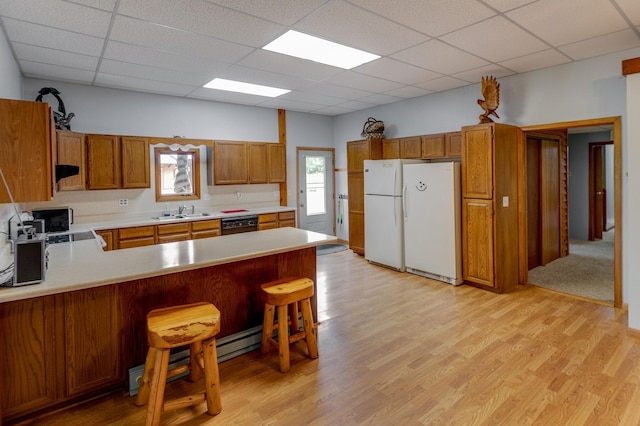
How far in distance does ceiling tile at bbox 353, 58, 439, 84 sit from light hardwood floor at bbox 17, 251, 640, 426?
267 centimetres

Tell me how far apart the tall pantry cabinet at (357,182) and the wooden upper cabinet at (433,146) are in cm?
86

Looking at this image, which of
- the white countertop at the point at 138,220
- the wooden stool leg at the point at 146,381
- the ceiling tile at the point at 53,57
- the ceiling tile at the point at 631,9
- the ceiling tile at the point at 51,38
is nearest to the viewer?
the wooden stool leg at the point at 146,381

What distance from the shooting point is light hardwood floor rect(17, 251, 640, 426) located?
216cm

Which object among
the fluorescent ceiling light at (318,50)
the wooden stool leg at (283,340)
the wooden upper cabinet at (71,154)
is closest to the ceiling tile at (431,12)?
the fluorescent ceiling light at (318,50)

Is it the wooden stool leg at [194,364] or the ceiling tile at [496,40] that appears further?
the ceiling tile at [496,40]

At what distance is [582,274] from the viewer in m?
Result: 5.00

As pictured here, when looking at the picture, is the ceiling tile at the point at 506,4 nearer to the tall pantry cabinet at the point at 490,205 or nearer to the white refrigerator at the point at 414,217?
the tall pantry cabinet at the point at 490,205

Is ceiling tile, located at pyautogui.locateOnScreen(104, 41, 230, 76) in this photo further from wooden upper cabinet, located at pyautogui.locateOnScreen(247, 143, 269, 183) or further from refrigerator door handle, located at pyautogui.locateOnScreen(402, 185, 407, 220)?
refrigerator door handle, located at pyautogui.locateOnScreen(402, 185, 407, 220)

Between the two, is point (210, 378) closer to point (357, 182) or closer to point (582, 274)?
point (357, 182)

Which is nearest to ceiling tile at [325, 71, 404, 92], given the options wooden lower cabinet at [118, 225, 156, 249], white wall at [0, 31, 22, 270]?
wooden lower cabinet at [118, 225, 156, 249]

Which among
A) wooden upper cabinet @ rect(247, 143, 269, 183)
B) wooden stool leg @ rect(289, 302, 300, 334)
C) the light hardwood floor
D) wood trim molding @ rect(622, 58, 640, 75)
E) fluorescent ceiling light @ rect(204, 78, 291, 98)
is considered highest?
fluorescent ceiling light @ rect(204, 78, 291, 98)

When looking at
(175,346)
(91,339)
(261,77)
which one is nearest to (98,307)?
(91,339)

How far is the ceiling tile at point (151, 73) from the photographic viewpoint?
3.89 meters

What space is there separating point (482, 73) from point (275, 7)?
9.51ft
